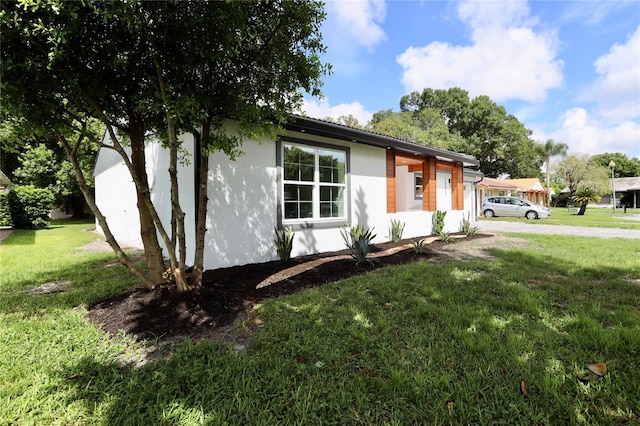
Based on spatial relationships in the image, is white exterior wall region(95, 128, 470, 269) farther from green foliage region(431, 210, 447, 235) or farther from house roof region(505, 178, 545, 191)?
house roof region(505, 178, 545, 191)

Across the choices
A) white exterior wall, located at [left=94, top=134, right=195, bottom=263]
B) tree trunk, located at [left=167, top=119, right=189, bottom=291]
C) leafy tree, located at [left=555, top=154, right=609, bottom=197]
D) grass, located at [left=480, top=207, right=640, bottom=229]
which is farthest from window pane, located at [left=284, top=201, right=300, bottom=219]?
leafy tree, located at [left=555, top=154, right=609, bottom=197]

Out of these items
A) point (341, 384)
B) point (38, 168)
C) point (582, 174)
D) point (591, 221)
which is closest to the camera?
point (341, 384)

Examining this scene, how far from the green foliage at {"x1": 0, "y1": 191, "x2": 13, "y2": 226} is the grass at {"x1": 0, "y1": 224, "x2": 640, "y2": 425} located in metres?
13.9

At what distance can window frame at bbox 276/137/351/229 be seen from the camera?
6457mm

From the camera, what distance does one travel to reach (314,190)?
7180mm

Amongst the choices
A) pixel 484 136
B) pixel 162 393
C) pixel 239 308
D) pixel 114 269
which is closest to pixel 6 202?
pixel 114 269

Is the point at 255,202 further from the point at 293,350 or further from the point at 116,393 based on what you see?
the point at 116,393

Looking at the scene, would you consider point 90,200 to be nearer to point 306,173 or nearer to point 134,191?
point 306,173

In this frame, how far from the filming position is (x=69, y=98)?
139 inches

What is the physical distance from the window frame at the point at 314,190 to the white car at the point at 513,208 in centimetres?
1948

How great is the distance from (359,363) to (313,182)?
503cm

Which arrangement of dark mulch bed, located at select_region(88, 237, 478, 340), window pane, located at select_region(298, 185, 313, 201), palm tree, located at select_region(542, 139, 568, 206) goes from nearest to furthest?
dark mulch bed, located at select_region(88, 237, 478, 340)
window pane, located at select_region(298, 185, 313, 201)
palm tree, located at select_region(542, 139, 568, 206)

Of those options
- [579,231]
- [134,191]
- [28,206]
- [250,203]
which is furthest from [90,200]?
[579,231]

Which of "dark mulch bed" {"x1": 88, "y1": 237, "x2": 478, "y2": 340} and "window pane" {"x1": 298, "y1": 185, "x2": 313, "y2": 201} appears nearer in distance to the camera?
"dark mulch bed" {"x1": 88, "y1": 237, "x2": 478, "y2": 340}
